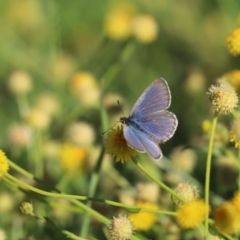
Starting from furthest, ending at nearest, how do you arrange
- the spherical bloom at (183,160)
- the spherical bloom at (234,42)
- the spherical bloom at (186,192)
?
the spherical bloom at (183,160) < the spherical bloom at (234,42) < the spherical bloom at (186,192)

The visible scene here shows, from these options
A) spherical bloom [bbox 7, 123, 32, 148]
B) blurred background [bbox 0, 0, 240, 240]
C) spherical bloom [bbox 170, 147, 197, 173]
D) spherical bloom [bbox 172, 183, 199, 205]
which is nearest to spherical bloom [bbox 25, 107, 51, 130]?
blurred background [bbox 0, 0, 240, 240]

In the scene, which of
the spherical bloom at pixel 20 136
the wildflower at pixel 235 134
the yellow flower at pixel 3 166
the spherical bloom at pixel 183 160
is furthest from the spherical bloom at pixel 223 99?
the spherical bloom at pixel 20 136

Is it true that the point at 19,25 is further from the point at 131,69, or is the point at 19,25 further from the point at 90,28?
the point at 131,69

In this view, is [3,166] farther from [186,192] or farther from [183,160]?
[183,160]

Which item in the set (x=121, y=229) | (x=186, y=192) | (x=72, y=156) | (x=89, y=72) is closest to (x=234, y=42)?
(x=186, y=192)

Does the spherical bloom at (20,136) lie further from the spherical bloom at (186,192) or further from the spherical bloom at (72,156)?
the spherical bloom at (186,192)

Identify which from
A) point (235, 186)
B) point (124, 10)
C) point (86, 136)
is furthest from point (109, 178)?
point (124, 10)
